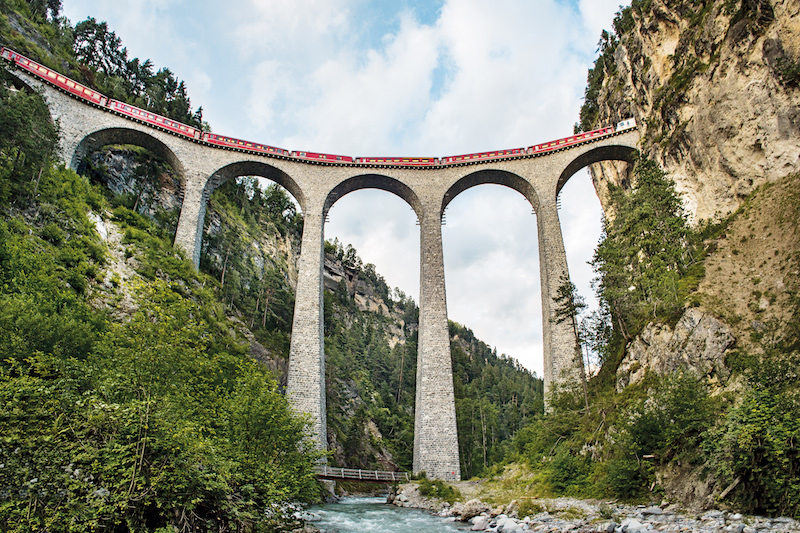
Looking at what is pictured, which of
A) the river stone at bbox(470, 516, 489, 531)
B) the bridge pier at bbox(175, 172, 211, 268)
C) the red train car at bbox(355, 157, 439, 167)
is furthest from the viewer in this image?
the red train car at bbox(355, 157, 439, 167)

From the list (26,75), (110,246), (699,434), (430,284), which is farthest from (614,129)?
(26,75)

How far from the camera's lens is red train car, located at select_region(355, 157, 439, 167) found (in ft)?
85.1

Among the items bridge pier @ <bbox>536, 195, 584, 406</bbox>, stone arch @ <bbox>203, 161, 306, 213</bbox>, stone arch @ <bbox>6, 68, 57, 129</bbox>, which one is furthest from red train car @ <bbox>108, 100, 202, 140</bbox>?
bridge pier @ <bbox>536, 195, 584, 406</bbox>

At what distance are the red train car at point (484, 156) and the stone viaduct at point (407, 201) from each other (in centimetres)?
34

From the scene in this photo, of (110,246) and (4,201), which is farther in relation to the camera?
(110,246)

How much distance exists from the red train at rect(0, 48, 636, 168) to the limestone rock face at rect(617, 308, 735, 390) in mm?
13507

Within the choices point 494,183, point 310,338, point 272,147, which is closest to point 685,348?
point 310,338

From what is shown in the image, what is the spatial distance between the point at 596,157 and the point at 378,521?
70.2 feet

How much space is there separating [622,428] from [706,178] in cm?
1211

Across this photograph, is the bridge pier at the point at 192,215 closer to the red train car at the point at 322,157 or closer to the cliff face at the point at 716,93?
the red train car at the point at 322,157

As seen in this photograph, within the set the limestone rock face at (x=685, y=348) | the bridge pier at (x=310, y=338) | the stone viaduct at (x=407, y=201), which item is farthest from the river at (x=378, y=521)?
the limestone rock face at (x=685, y=348)

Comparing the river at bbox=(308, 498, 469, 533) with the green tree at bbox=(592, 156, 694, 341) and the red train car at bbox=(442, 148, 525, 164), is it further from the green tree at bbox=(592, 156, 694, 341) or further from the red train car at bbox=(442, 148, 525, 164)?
the red train car at bbox=(442, 148, 525, 164)

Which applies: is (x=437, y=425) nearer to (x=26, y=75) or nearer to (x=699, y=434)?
(x=699, y=434)

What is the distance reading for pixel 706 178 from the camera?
18.7 meters
